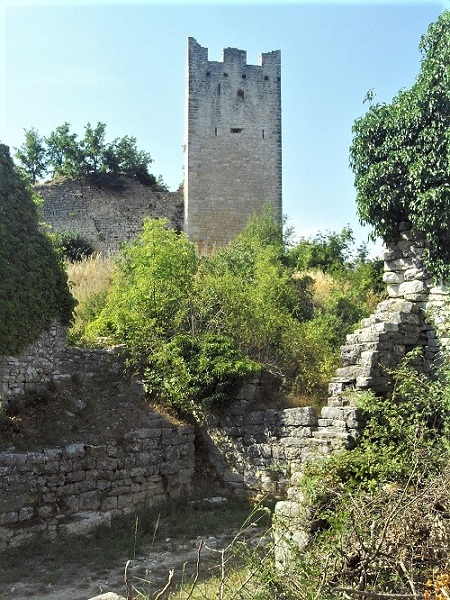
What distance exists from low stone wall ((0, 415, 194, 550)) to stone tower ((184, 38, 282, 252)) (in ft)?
56.3

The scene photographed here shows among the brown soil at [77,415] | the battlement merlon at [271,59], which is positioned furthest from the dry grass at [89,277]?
the battlement merlon at [271,59]

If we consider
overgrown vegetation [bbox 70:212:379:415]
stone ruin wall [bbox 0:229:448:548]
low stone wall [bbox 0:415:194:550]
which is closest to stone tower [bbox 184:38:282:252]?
overgrown vegetation [bbox 70:212:379:415]

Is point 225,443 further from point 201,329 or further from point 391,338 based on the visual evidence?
point 391,338

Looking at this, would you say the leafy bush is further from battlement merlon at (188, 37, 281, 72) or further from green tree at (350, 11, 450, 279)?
green tree at (350, 11, 450, 279)

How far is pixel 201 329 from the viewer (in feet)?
40.2

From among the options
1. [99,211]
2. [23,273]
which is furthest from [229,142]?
[23,273]

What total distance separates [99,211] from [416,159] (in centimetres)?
2032

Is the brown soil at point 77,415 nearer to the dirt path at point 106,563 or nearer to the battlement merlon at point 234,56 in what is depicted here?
the dirt path at point 106,563

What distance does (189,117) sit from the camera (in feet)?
89.4

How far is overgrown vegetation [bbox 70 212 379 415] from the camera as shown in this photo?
1146cm

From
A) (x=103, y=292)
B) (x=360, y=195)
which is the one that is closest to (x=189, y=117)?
(x=103, y=292)

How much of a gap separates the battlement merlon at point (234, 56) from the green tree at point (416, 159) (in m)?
19.6

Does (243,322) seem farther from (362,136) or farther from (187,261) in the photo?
(362,136)

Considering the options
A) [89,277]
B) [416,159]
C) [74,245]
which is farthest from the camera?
[74,245]
